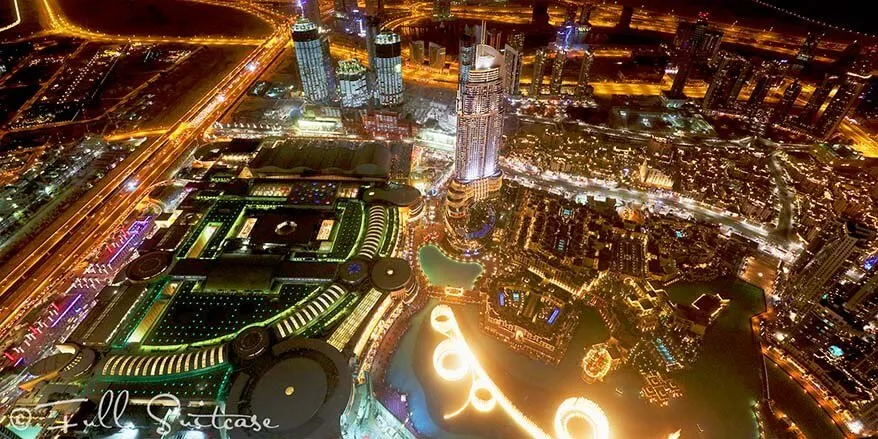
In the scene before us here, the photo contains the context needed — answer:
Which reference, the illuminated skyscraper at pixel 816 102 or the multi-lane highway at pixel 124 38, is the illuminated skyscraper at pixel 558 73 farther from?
the multi-lane highway at pixel 124 38

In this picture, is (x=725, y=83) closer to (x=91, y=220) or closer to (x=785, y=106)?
(x=785, y=106)

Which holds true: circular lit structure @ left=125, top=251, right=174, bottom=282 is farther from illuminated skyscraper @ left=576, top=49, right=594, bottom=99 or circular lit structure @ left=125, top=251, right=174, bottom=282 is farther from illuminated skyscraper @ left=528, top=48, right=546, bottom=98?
illuminated skyscraper @ left=576, top=49, right=594, bottom=99

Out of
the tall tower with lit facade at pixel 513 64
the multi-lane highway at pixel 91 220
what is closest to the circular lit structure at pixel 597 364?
the multi-lane highway at pixel 91 220

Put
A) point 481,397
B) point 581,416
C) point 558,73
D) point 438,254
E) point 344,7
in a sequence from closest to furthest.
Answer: point 581,416 → point 481,397 → point 438,254 → point 558,73 → point 344,7

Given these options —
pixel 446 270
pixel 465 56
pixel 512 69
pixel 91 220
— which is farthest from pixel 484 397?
pixel 512 69

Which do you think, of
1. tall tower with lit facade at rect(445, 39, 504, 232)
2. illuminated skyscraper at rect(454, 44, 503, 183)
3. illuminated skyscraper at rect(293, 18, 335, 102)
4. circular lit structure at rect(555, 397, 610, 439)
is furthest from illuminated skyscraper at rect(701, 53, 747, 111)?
illuminated skyscraper at rect(293, 18, 335, 102)

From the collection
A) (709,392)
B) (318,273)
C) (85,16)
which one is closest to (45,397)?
(318,273)

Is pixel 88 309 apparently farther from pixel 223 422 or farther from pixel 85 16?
pixel 85 16
